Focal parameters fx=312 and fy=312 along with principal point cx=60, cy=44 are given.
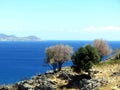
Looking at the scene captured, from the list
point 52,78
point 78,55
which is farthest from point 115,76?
point 52,78

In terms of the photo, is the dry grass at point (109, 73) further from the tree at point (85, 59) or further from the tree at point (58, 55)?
the tree at point (58, 55)

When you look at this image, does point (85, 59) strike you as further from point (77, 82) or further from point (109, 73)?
point (109, 73)

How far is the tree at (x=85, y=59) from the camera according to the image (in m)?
62.2

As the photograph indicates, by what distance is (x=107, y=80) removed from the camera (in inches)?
2238

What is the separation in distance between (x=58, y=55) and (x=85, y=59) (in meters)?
16.2

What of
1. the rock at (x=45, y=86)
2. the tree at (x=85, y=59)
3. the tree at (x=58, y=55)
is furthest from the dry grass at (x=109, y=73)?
the rock at (x=45, y=86)

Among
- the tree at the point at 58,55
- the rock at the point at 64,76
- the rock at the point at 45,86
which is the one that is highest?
the tree at the point at 58,55

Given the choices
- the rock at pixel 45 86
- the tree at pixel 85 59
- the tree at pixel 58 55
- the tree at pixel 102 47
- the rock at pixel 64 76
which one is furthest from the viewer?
the tree at pixel 102 47

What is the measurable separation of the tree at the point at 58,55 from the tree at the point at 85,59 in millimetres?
13555

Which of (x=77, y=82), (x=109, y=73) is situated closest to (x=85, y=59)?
(x=77, y=82)

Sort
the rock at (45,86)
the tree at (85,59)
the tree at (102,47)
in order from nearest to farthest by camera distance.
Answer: the rock at (45,86) < the tree at (85,59) < the tree at (102,47)

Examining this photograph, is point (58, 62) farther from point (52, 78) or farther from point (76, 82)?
point (76, 82)

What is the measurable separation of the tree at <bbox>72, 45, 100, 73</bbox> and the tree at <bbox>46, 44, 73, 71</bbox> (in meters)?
13.6

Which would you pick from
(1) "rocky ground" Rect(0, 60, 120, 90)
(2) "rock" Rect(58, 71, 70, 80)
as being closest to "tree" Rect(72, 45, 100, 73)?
(1) "rocky ground" Rect(0, 60, 120, 90)
